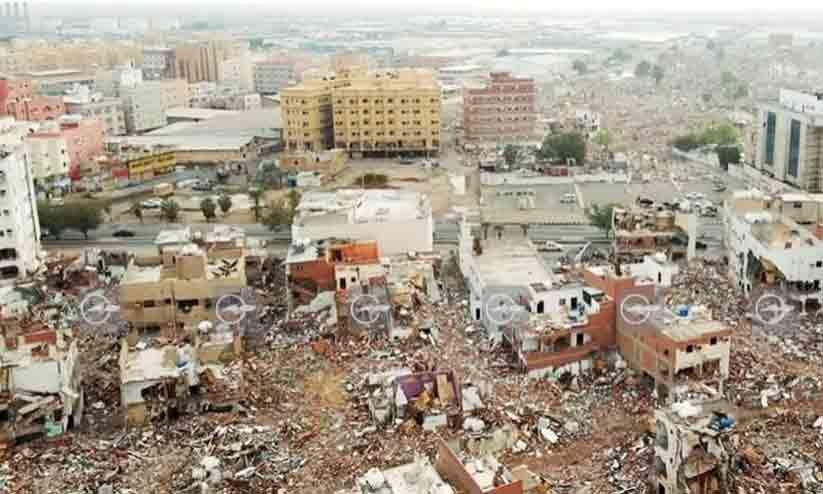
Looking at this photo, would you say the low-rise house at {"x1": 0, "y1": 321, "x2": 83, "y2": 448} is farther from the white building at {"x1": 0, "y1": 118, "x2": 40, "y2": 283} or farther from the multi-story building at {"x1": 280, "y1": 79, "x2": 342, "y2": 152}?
the multi-story building at {"x1": 280, "y1": 79, "x2": 342, "y2": 152}

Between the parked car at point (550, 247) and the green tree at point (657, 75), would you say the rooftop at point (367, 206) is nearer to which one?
the parked car at point (550, 247)

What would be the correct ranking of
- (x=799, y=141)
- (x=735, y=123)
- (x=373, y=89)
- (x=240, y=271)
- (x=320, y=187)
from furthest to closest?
(x=735, y=123)
(x=373, y=89)
(x=320, y=187)
(x=799, y=141)
(x=240, y=271)

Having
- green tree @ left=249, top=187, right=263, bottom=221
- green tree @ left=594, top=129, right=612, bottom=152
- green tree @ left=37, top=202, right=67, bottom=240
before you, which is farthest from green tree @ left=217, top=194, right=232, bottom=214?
green tree @ left=594, top=129, right=612, bottom=152

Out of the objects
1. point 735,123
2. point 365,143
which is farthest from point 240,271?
point 735,123

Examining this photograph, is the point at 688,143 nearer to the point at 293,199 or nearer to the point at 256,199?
the point at 293,199

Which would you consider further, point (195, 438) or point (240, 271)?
point (240, 271)

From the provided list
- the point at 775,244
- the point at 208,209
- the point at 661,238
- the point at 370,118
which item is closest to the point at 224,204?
the point at 208,209

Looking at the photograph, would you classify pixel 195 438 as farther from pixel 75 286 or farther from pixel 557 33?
pixel 557 33
